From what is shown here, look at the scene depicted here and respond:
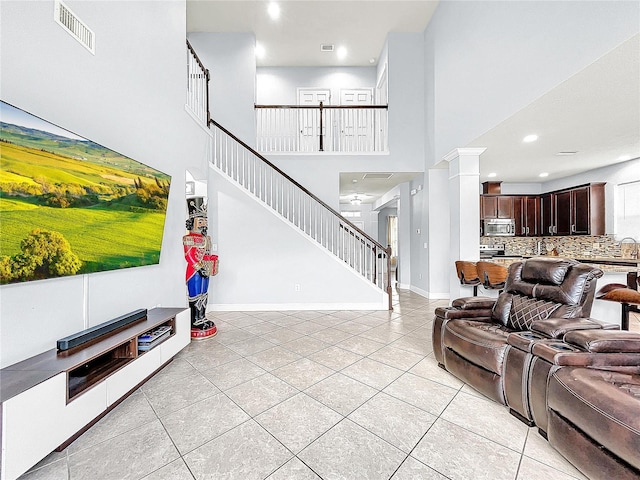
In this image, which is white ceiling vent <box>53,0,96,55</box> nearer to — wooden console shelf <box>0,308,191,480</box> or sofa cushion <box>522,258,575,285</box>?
wooden console shelf <box>0,308,191,480</box>

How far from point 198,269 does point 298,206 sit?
2.45 meters

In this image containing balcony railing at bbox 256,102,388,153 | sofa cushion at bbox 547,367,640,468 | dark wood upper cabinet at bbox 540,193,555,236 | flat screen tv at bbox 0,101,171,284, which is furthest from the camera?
dark wood upper cabinet at bbox 540,193,555,236

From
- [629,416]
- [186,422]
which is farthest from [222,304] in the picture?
[629,416]

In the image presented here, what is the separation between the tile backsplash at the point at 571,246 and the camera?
215 inches

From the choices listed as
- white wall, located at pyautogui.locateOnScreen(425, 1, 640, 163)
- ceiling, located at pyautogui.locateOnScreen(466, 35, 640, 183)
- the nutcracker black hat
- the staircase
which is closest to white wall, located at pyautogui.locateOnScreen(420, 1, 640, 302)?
white wall, located at pyautogui.locateOnScreen(425, 1, 640, 163)

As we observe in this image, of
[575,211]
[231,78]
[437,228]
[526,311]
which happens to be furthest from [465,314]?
[231,78]

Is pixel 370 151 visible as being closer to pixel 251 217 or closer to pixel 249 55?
pixel 251 217

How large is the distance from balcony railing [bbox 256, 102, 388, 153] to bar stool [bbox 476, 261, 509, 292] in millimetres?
3313

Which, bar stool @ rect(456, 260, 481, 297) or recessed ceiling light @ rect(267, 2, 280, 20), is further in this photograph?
recessed ceiling light @ rect(267, 2, 280, 20)

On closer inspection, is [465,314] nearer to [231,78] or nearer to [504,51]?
[504,51]

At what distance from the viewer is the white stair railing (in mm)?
5086

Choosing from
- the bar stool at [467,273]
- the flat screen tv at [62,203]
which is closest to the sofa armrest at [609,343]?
the bar stool at [467,273]

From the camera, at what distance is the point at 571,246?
639cm

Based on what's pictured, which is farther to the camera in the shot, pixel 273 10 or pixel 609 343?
pixel 273 10
